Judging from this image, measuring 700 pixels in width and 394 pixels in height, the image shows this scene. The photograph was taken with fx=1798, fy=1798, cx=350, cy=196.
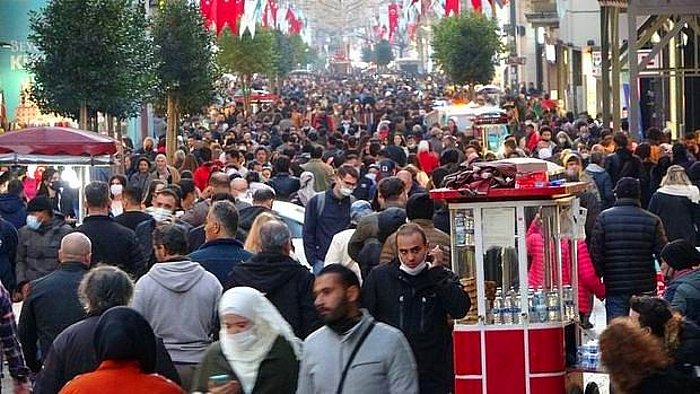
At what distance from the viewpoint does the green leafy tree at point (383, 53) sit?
180500 mm

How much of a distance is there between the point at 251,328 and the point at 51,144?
497 inches

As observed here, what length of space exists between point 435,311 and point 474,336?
139 centimetres

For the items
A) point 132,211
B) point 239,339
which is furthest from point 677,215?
point 239,339

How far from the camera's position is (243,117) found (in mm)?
58969

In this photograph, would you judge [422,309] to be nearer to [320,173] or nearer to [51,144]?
[51,144]

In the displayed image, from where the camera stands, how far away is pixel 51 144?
19.7 m

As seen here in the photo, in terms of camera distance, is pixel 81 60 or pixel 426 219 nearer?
pixel 426 219

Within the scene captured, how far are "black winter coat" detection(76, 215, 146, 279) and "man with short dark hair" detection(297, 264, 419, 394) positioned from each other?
5120mm

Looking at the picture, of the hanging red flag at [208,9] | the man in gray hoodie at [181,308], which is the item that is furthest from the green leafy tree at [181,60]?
the man in gray hoodie at [181,308]

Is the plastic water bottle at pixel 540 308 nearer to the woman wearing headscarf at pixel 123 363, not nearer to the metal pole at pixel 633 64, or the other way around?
the woman wearing headscarf at pixel 123 363

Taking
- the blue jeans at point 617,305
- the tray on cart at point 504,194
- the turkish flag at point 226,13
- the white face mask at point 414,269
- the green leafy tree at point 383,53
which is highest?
the green leafy tree at point 383,53

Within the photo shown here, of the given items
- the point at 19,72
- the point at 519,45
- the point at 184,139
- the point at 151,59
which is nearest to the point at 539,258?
the point at 151,59

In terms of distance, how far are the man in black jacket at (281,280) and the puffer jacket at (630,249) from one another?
452 centimetres

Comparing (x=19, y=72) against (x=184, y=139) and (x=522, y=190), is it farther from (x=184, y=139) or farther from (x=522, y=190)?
(x=522, y=190)
